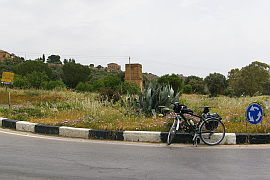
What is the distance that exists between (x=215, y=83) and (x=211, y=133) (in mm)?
43560

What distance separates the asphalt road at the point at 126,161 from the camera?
12.5ft

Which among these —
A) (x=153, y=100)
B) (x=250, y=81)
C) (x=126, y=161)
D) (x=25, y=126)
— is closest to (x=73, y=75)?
(x=250, y=81)

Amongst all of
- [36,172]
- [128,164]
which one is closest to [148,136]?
[128,164]

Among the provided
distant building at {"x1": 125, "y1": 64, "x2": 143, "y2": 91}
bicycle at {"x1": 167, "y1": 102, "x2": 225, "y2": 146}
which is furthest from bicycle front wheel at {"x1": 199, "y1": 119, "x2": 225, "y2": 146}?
distant building at {"x1": 125, "y1": 64, "x2": 143, "y2": 91}

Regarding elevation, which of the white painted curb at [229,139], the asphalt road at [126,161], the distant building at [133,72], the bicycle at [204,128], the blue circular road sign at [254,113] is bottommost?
the asphalt road at [126,161]

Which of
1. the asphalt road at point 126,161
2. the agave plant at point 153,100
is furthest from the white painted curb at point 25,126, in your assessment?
the agave plant at point 153,100

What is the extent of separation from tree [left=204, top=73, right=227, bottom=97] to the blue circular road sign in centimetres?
4198

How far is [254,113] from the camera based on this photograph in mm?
6387

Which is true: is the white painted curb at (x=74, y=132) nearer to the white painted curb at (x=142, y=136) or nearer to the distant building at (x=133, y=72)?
the white painted curb at (x=142, y=136)

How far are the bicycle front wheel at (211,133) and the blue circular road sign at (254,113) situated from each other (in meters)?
0.92

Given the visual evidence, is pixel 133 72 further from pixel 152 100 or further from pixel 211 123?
pixel 211 123

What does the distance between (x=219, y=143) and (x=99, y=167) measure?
116 inches

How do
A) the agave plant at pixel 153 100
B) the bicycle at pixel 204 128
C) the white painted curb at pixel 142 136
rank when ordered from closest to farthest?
the bicycle at pixel 204 128 < the white painted curb at pixel 142 136 < the agave plant at pixel 153 100

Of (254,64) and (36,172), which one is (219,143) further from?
(254,64)
